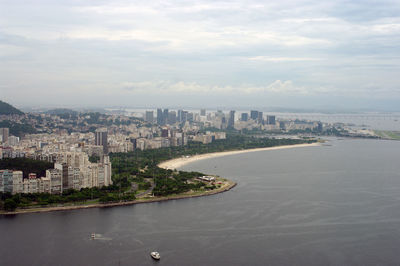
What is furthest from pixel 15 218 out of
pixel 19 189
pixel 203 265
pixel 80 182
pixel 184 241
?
pixel 203 265

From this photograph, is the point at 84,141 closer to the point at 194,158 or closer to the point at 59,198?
the point at 194,158

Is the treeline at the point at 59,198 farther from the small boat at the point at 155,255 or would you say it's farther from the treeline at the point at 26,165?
the small boat at the point at 155,255

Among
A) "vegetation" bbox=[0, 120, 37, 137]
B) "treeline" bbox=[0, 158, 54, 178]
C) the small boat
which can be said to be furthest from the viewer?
"vegetation" bbox=[0, 120, 37, 137]

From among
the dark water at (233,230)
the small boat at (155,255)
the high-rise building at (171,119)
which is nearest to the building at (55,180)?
the dark water at (233,230)

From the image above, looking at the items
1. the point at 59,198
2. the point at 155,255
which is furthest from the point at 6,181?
the point at 155,255

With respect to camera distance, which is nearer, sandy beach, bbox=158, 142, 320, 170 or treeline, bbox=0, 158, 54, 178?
treeline, bbox=0, 158, 54, 178

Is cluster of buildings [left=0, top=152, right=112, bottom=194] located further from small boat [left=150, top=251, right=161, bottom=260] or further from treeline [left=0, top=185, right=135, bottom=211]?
small boat [left=150, top=251, right=161, bottom=260]

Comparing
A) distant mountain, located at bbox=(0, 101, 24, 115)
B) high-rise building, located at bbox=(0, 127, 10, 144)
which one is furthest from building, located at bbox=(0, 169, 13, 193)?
distant mountain, located at bbox=(0, 101, 24, 115)
